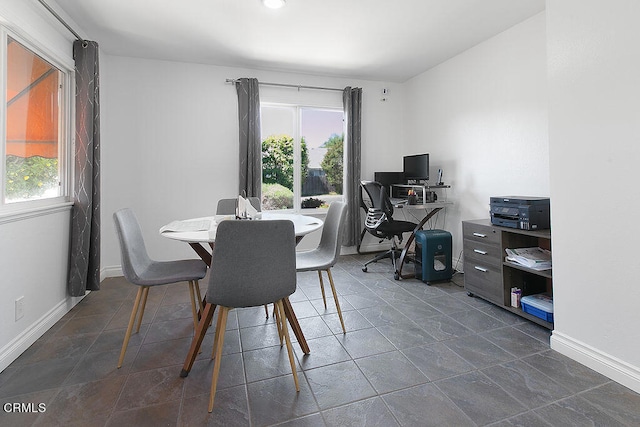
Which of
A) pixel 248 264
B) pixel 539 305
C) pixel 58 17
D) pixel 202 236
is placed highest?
pixel 58 17

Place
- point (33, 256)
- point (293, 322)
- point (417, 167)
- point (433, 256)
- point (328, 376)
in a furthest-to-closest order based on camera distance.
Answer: point (417, 167)
point (433, 256)
point (33, 256)
point (293, 322)
point (328, 376)

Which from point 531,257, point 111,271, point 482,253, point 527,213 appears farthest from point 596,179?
point 111,271

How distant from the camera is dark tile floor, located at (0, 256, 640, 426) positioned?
4.61 ft

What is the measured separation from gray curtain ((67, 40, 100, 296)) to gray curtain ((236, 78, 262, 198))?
1.46 metres

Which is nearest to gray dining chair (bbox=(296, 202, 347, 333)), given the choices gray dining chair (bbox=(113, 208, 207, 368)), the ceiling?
gray dining chair (bbox=(113, 208, 207, 368))

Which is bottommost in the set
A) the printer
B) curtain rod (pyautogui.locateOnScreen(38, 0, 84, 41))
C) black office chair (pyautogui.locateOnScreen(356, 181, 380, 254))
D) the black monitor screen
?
the printer

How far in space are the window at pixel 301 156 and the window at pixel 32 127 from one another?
2116 mm

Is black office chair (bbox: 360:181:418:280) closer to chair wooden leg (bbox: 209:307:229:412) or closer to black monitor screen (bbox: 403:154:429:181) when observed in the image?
black monitor screen (bbox: 403:154:429:181)

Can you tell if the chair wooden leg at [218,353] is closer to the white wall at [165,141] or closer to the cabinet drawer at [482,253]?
the cabinet drawer at [482,253]

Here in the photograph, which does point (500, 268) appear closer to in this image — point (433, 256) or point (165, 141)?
point (433, 256)

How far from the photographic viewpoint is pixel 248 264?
4.67 ft

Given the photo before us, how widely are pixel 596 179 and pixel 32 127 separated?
382cm

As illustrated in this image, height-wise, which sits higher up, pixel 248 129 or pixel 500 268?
pixel 248 129

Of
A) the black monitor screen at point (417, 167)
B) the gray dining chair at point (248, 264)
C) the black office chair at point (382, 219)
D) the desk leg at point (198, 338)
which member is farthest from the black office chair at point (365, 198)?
the desk leg at point (198, 338)
